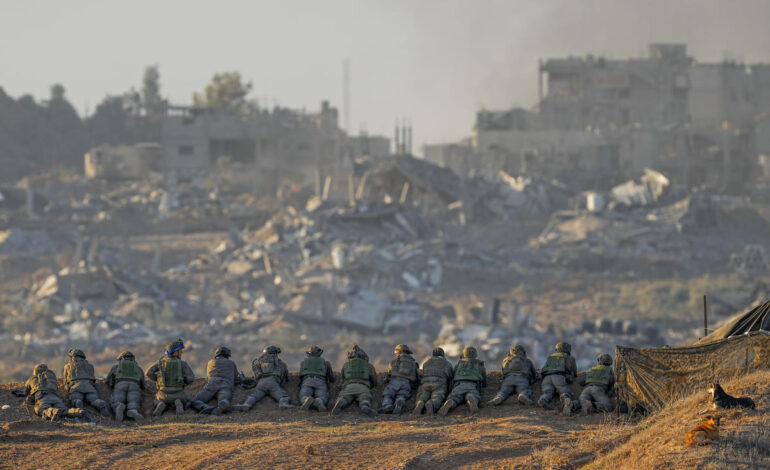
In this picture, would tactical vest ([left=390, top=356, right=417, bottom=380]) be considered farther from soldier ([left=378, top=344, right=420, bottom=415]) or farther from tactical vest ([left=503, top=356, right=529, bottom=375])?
tactical vest ([left=503, top=356, right=529, bottom=375])

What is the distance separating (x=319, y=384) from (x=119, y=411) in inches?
102

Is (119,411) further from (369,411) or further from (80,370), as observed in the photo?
(369,411)

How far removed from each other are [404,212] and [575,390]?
101 ft

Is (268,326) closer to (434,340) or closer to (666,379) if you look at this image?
(434,340)

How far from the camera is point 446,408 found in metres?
14.6

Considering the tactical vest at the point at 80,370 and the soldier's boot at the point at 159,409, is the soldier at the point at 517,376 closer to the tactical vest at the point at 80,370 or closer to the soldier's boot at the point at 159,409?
the soldier's boot at the point at 159,409

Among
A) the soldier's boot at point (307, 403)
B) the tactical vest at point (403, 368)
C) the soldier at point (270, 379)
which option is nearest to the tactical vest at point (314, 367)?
the soldier at point (270, 379)

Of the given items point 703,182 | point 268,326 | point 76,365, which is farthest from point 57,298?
point 703,182

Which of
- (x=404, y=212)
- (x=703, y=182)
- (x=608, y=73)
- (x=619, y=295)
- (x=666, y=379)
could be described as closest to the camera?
(x=666, y=379)

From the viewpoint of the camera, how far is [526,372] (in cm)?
1528

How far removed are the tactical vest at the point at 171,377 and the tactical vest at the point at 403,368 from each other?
276 cm

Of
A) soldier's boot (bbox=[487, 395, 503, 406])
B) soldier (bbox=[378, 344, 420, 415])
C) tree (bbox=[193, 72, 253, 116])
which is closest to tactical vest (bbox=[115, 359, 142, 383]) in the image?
soldier (bbox=[378, 344, 420, 415])

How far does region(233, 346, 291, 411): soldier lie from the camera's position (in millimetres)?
15234

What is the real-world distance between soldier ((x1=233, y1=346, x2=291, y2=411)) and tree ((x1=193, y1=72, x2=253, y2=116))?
177ft
